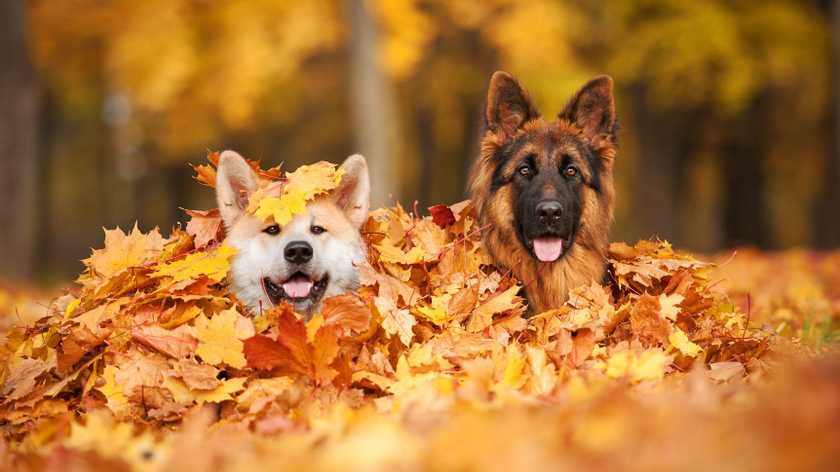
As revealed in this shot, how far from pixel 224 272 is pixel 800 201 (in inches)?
891

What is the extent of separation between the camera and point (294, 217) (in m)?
4.47

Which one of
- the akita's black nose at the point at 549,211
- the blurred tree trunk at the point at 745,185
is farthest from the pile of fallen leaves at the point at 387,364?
the blurred tree trunk at the point at 745,185

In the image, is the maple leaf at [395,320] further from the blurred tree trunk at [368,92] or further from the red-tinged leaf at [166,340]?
the blurred tree trunk at [368,92]

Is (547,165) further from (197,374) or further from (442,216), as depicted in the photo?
(197,374)

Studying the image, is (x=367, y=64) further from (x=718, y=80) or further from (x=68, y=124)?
(x=68, y=124)

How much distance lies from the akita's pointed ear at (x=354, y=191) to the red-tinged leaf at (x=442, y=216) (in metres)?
0.50

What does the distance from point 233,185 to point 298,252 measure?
0.61 metres

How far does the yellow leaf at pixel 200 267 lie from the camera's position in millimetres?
4312

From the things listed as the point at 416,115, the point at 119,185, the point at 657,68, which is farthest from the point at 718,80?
the point at 119,185

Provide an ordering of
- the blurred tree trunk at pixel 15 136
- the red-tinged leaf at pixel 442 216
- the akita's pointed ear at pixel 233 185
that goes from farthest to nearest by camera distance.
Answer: the blurred tree trunk at pixel 15 136
the red-tinged leaf at pixel 442 216
the akita's pointed ear at pixel 233 185

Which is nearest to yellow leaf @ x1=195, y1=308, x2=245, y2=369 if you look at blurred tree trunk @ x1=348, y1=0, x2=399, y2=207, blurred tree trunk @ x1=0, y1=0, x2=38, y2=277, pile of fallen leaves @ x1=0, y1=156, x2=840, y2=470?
pile of fallen leaves @ x1=0, y1=156, x2=840, y2=470

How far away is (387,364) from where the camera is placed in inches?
159

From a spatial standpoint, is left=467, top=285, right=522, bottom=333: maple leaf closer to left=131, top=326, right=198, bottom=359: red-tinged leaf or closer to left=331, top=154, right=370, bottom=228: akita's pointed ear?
left=331, top=154, right=370, bottom=228: akita's pointed ear

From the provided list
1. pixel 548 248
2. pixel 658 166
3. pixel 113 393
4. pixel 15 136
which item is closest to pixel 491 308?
pixel 548 248
